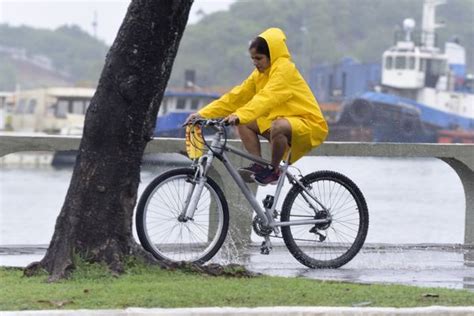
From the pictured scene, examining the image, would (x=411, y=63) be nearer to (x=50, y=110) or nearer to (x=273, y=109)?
(x=50, y=110)

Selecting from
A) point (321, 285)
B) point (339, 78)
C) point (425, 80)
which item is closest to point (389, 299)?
point (321, 285)

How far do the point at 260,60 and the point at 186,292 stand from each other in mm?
2036

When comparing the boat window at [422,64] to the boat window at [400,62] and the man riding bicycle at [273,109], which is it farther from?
the man riding bicycle at [273,109]

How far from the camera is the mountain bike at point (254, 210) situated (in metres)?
7.64

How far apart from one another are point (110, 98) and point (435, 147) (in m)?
3.42

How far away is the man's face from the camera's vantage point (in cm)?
790

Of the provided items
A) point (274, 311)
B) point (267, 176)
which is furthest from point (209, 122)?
point (274, 311)

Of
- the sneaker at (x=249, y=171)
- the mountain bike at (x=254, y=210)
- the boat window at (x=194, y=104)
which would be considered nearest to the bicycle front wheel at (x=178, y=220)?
the mountain bike at (x=254, y=210)

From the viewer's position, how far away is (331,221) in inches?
322

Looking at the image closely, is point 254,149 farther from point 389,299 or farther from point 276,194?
point 389,299

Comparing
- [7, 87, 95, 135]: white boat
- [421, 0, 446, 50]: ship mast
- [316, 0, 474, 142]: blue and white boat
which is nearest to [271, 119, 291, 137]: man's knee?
[316, 0, 474, 142]: blue and white boat

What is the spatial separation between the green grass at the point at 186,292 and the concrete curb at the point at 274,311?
0.63ft

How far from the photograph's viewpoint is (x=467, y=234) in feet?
32.5

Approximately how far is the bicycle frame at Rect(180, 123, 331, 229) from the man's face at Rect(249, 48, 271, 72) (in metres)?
0.54
